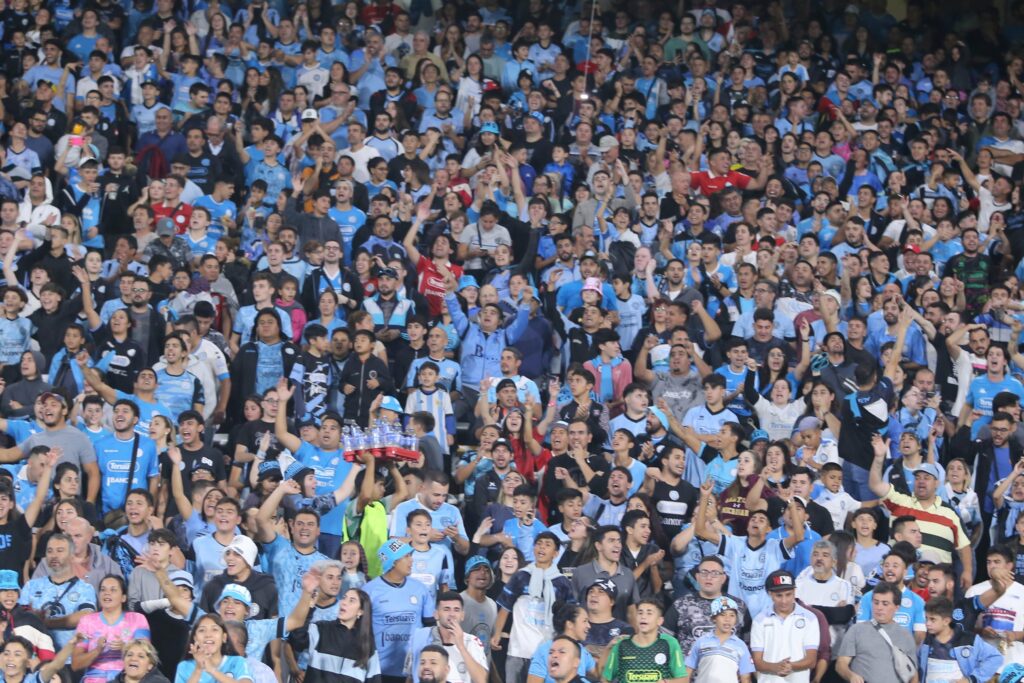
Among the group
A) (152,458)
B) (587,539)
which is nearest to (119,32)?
(152,458)

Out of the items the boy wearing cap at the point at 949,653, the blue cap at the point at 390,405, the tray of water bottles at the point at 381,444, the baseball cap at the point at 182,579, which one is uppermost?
the tray of water bottles at the point at 381,444

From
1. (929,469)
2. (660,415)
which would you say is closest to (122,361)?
→ (660,415)

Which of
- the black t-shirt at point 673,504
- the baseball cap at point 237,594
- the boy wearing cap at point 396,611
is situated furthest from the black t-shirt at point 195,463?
the black t-shirt at point 673,504

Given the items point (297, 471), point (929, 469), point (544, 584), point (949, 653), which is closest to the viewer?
point (544, 584)

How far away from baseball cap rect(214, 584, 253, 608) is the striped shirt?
17.0 feet

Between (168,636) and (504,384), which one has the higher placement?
(504,384)

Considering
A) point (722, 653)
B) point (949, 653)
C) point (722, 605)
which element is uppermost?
point (722, 605)

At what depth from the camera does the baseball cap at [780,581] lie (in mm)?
13508

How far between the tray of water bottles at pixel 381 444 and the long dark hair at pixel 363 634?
1.74 meters

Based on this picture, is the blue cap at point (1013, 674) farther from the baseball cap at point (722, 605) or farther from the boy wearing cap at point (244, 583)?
the boy wearing cap at point (244, 583)

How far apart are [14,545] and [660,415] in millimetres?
5286

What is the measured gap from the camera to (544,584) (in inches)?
539

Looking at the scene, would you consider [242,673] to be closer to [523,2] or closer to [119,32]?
[119,32]

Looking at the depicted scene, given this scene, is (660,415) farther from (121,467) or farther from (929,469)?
(121,467)
